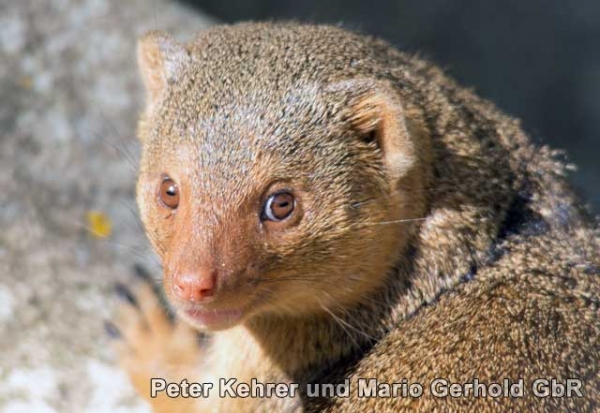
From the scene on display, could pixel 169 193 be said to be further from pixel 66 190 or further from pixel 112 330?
pixel 66 190

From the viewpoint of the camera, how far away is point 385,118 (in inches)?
124

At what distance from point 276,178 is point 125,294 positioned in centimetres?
206

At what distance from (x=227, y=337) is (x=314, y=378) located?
1.73ft

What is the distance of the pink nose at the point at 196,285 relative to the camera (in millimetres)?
2846

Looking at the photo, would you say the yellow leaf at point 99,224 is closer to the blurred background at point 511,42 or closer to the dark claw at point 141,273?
the dark claw at point 141,273

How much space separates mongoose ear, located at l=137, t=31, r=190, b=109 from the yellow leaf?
1593 mm

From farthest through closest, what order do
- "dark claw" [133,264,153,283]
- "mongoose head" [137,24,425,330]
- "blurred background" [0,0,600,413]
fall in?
"dark claw" [133,264,153,283], "blurred background" [0,0,600,413], "mongoose head" [137,24,425,330]

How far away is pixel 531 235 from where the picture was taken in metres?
3.39

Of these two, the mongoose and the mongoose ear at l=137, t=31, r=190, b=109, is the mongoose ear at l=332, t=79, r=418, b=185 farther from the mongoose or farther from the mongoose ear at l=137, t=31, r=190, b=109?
the mongoose ear at l=137, t=31, r=190, b=109

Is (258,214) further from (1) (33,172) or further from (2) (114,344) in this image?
(1) (33,172)

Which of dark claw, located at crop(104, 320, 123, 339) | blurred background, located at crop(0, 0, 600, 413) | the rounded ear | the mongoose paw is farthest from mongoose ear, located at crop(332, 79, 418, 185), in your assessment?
dark claw, located at crop(104, 320, 123, 339)

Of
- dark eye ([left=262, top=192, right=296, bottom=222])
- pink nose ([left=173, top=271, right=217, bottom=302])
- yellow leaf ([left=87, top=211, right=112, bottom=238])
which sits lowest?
yellow leaf ([left=87, top=211, right=112, bottom=238])

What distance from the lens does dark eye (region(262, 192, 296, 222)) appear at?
119 inches

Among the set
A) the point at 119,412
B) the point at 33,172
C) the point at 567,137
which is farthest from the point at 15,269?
the point at 567,137
